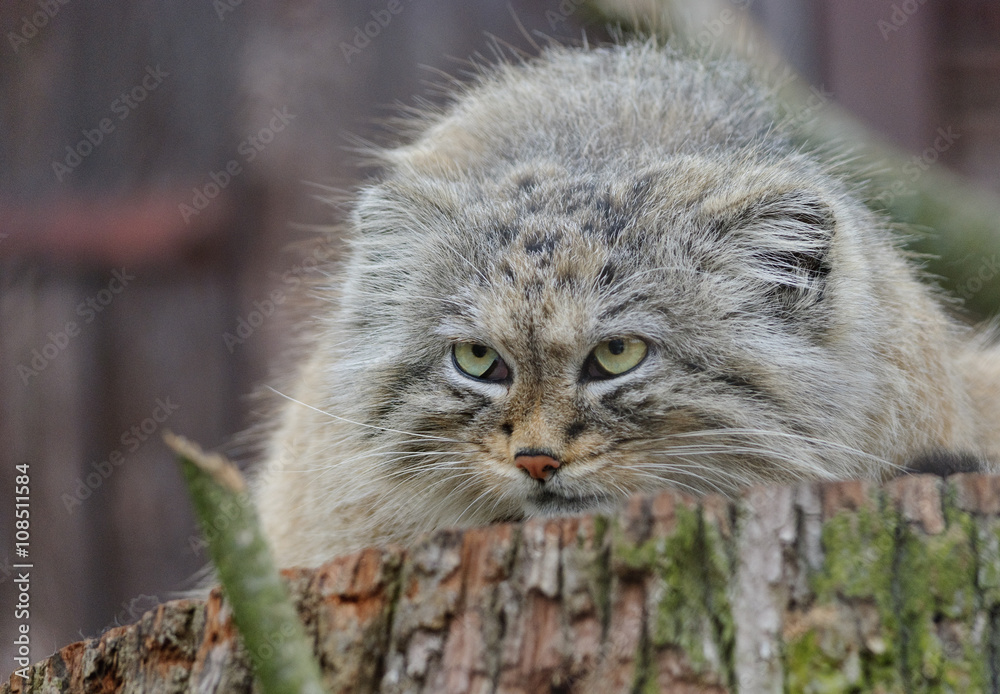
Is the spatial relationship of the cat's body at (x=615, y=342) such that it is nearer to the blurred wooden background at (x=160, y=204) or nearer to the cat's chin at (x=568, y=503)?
the cat's chin at (x=568, y=503)

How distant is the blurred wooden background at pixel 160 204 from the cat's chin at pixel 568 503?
357 centimetres

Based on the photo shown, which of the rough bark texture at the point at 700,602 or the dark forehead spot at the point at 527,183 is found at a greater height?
the dark forehead spot at the point at 527,183

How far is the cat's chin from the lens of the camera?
11.1ft

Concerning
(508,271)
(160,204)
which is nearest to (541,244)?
(508,271)

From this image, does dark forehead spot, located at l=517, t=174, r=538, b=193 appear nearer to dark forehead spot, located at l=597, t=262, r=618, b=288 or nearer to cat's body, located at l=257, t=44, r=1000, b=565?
cat's body, located at l=257, t=44, r=1000, b=565

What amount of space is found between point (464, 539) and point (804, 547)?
81 cm

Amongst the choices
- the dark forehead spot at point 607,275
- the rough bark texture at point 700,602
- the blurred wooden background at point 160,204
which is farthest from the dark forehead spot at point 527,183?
the blurred wooden background at point 160,204

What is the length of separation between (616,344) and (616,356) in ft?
0.14

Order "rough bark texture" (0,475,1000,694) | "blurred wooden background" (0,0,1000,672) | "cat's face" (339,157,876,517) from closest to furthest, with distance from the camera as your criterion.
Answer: "rough bark texture" (0,475,1000,694)
"cat's face" (339,157,876,517)
"blurred wooden background" (0,0,1000,672)

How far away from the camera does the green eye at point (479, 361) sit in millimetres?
3594

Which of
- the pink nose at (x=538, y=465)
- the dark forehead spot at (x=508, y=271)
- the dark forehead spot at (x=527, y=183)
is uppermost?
the dark forehead spot at (x=527, y=183)

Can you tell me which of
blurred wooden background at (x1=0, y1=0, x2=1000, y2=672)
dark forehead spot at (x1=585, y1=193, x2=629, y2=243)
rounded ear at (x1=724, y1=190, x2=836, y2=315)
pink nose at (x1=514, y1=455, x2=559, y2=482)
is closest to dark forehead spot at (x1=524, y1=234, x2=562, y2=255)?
dark forehead spot at (x1=585, y1=193, x2=629, y2=243)

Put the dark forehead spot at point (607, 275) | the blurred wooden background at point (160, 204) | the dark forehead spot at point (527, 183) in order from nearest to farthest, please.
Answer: the dark forehead spot at point (607, 275) < the dark forehead spot at point (527, 183) < the blurred wooden background at point (160, 204)

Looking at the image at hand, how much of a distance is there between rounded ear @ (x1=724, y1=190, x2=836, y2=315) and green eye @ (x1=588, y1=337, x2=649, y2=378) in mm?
546
